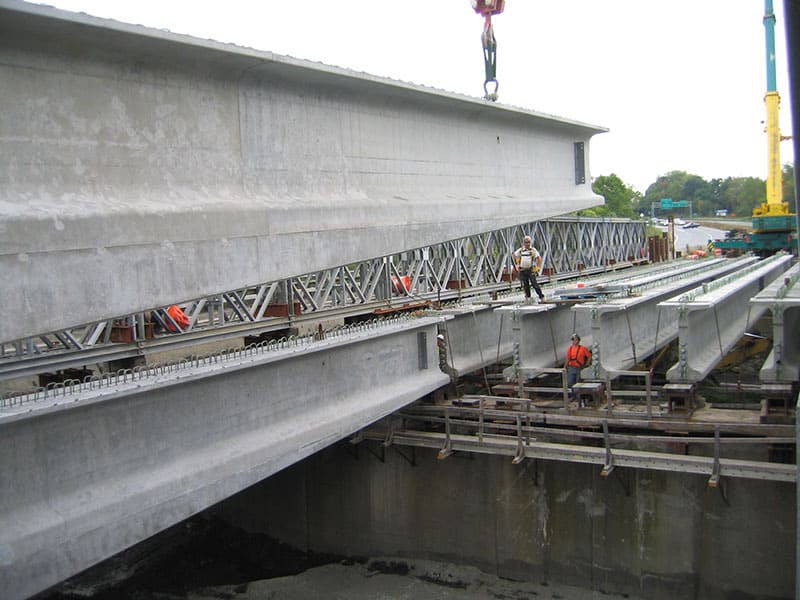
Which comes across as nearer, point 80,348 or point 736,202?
point 80,348

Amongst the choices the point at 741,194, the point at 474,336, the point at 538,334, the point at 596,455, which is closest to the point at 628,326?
the point at 538,334

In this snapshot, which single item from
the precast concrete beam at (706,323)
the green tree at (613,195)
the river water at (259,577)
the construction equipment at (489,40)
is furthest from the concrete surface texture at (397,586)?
the green tree at (613,195)

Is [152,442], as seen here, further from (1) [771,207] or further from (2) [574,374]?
(1) [771,207]

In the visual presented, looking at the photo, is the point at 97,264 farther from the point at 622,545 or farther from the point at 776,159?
the point at 776,159

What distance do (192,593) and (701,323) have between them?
1081 cm

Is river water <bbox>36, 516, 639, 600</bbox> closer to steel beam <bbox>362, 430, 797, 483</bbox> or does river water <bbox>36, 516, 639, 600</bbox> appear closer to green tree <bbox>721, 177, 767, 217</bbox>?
steel beam <bbox>362, 430, 797, 483</bbox>

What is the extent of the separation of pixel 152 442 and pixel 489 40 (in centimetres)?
1062

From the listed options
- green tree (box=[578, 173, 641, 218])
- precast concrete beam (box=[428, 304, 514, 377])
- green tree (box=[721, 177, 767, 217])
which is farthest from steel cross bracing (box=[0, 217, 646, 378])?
green tree (box=[721, 177, 767, 217])

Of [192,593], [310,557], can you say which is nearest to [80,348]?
[192,593]

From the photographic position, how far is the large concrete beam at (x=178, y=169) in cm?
693

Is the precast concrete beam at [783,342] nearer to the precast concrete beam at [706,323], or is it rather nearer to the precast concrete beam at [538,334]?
the precast concrete beam at [706,323]

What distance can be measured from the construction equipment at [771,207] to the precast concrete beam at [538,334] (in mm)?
37222

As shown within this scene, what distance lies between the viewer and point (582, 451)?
492 inches

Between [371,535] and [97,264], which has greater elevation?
[97,264]
